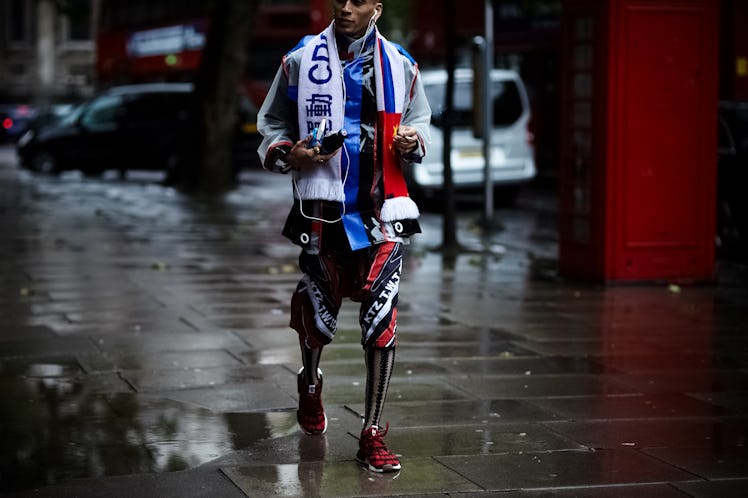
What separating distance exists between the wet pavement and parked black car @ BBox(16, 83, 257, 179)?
45.4 ft

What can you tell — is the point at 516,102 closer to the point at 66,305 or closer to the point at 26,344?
the point at 66,305

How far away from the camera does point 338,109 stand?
5.43 meters

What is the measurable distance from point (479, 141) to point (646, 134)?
8.34 metres

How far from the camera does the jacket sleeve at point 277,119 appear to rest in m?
5.59

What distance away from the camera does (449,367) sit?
7.50 metres

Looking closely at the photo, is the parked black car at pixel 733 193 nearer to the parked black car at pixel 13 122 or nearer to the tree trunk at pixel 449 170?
the tree trunk at pixel 449 170

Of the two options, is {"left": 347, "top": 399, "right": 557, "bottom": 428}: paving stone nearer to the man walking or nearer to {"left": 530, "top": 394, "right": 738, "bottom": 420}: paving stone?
{"left": 530, "top": 394, "right": 738, "bottom": 420}: paving stone

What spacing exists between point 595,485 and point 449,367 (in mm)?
2442

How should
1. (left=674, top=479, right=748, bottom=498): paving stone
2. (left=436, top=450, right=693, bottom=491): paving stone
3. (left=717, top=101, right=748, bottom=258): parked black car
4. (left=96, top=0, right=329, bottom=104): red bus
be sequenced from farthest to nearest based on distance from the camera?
(left=96, top=0, right=329, bottom=104): red bus < (left=717, top=101, right=748, bottom=258): parked black car < (left=436, top=450, right=693, bottom=491): paving stone < (left=674, top=479, right=748, bottom=498): paving stone

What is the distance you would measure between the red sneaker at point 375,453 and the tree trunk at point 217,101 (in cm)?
1863

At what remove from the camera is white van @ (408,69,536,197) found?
19.3m

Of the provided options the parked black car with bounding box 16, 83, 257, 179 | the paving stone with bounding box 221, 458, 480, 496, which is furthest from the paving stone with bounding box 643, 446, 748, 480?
the parked black car with bounding box 16, 83, 257, 179

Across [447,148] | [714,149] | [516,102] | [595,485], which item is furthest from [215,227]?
[595,485]

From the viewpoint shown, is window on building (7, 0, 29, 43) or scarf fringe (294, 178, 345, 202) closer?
scarf fringe (294, 178, 345, 202)
